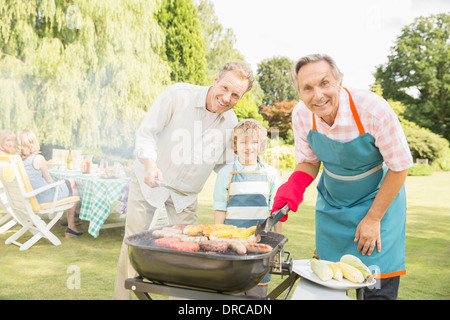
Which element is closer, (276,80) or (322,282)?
(322,282)

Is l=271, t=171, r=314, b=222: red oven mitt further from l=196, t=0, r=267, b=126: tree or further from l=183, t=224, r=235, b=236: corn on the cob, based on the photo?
l=196, t=0, r=267, b=126: tree

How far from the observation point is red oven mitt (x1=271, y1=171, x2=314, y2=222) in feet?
5.19

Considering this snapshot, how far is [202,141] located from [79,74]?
877 centimetres

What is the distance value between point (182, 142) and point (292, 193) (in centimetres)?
77

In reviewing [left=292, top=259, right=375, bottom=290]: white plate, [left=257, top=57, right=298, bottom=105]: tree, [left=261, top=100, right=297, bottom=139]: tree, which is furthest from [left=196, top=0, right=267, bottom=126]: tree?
[left=292, top=259, right=375, bottom=290]: white plate

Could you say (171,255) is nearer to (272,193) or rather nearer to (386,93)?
(272,193)

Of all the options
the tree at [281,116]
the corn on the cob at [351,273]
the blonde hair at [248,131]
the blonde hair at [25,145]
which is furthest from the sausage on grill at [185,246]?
the tree at [281,116]

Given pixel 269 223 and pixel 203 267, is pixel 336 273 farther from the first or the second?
pixel 203 267

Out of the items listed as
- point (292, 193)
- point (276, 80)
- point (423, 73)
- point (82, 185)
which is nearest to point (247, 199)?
point (292, 193)

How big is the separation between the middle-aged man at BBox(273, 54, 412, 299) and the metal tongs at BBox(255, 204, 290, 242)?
0.04 meters

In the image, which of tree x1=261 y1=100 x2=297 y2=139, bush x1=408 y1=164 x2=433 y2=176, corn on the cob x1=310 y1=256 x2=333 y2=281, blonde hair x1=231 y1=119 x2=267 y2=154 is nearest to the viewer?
corn on the cob x1=310 y1=256 x2=333 y2=281

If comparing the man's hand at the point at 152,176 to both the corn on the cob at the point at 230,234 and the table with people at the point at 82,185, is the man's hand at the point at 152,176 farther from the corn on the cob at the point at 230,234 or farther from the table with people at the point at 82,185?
the table with people at the point at 82,185

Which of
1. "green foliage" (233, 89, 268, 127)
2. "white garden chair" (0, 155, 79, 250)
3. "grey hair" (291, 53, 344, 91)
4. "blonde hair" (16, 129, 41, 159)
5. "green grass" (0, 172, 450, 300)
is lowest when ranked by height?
"green grass" (0, 172, 450, 300)

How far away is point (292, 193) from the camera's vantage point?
5.25 feet
